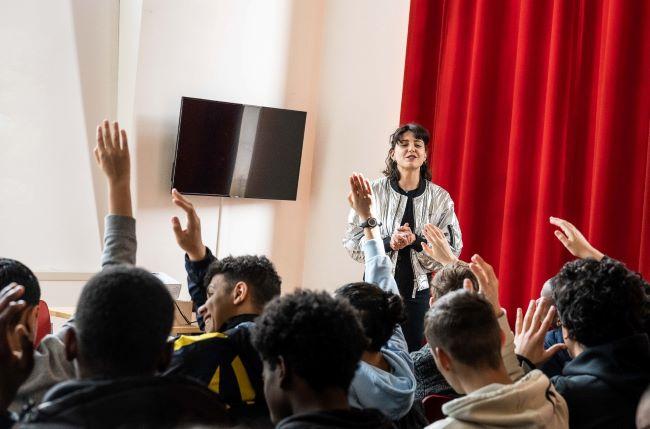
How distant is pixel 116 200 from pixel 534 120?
9.38 ft

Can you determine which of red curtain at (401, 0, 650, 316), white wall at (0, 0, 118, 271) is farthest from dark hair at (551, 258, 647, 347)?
white wall at (0, 0, 118, 271)

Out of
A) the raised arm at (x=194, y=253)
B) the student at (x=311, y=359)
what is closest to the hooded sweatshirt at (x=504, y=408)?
the student at (x=311, y=359)

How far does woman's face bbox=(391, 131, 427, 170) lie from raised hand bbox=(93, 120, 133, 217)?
2.34 metres

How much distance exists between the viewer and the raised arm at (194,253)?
7.71 feet

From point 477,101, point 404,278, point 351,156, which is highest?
point 477,101

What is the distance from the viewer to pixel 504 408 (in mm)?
1649

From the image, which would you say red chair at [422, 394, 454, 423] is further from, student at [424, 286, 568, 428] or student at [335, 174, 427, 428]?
student at [424, 286, 568, 428]

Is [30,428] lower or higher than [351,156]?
lower

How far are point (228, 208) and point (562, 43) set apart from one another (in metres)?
2.24

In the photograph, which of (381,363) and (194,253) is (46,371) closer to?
(194,253)

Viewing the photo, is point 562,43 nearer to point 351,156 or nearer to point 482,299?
point 351,156

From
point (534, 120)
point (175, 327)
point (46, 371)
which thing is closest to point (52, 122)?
point (175, 327)

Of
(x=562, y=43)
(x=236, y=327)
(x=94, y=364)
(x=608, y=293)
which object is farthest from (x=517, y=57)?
(x=94, y=364)

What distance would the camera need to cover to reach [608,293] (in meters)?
1.99
